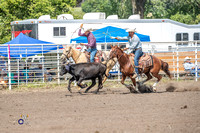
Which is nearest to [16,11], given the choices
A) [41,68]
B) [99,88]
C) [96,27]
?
[96,27]

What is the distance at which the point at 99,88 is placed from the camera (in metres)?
12.3

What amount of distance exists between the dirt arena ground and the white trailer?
30.2ft

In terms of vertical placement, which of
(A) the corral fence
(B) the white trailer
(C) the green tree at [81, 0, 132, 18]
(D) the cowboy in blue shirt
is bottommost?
(A) the corral fence

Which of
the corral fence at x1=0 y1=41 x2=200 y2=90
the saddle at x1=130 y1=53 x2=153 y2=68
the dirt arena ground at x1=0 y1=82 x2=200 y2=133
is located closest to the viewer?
the dirt arena ground at x1=0 y1=82 x2=200 y2=133

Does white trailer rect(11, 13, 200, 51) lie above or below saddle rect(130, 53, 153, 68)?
above

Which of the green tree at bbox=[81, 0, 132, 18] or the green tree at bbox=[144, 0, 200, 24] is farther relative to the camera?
the green tree at bbox=[144, 0, 200, 24]

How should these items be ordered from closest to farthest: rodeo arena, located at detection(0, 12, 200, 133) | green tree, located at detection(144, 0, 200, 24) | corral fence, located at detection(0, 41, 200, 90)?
rodeo arena, located at detection(0, 12, 200, 133)
corral fence, located at detection(0, 41, 200, 90)
green tree, located at detection(144, 0, 200, 24)

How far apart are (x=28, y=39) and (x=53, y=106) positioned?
840 centimetres

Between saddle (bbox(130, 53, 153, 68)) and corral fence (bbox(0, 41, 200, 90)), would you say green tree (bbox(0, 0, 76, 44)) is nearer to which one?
corral fence (bbox(0, 41, 200, 90))

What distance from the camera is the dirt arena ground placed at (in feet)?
21.4

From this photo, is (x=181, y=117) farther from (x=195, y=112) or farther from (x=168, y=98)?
(x=168, y=98)

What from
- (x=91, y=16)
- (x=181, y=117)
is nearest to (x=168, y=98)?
(x=181, y=117)

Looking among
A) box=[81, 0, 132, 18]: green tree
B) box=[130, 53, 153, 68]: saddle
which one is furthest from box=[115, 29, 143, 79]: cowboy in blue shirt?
box=[81, 0, 132, 18]: green tree

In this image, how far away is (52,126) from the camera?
6.71 meters
